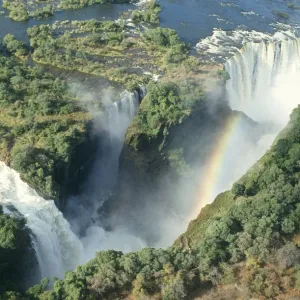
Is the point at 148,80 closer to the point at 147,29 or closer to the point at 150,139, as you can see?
the point at 150,139

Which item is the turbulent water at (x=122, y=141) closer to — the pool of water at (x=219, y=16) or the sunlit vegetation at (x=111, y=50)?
the pool of water at (x=219, y=16)

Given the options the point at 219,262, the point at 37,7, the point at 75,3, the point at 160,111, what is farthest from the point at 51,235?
the point at 75,3

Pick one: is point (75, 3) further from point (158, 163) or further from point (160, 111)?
point (158, 163)

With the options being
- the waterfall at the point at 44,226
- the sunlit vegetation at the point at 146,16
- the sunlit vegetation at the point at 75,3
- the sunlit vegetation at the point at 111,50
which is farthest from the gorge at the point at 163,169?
the sunlit vegetation at the point at 75,3

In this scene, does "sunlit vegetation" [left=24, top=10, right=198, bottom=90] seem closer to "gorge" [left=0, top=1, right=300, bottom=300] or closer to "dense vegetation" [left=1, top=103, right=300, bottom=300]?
"gorge" [left=0, top=1, right=300, bottom=300]

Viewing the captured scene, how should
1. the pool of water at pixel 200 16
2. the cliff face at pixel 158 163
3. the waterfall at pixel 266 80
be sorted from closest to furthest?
the cliff face at pixel 158 163
the waterfall at pixel 266 80
the pool of water at pixel 200 16

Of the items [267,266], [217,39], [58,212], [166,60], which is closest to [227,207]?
[267,266]
